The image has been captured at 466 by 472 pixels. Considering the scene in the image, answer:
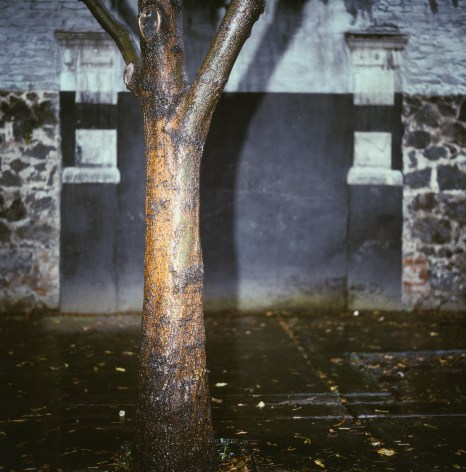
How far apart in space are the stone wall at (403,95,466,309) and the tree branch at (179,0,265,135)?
5.03 meters

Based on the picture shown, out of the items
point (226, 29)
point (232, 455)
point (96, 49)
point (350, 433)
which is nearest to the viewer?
point (226, 29)

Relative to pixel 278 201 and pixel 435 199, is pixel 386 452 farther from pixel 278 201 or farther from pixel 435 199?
pixel 435 199

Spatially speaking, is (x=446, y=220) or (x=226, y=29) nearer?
(x=226, y=29)

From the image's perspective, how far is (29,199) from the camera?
306 inches

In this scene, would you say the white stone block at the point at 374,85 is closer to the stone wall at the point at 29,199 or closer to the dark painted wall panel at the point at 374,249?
the dark painted wall panel at the point at 374,249

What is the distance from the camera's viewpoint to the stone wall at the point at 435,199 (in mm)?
7945

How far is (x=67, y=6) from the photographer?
770 cm

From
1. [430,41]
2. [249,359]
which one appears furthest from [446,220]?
[249,359]

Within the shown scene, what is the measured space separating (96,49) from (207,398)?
5474 millimetres

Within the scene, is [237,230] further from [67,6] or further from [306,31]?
[67,6]

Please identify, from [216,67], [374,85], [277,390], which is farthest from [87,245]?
[216,67]

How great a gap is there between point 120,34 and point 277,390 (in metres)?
3.04

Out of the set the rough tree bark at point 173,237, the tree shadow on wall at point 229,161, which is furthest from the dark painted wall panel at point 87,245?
the rough tree bark at point 173,237

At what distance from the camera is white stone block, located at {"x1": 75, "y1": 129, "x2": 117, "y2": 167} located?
25.2 feet
